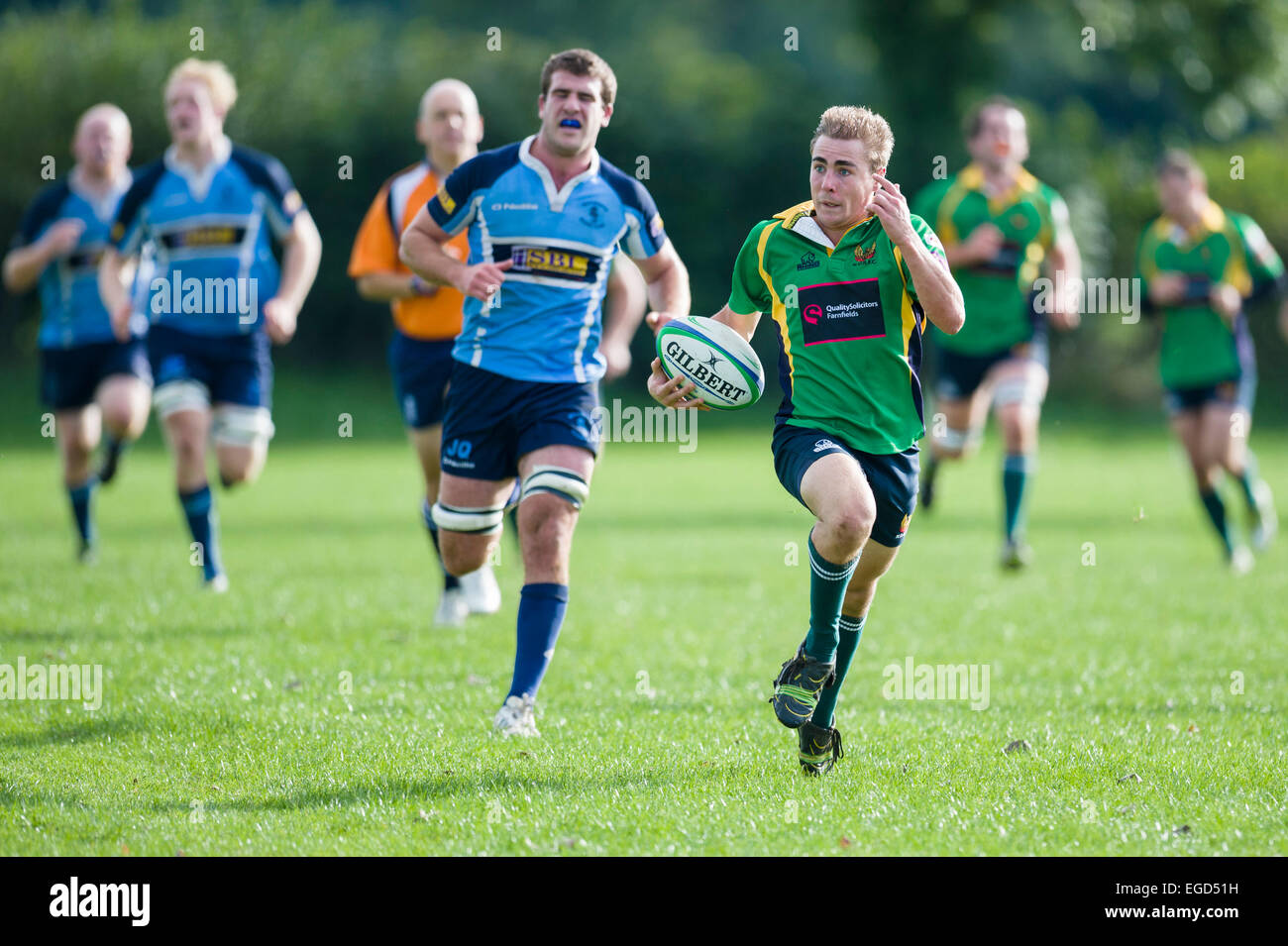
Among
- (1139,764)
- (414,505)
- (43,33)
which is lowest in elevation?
(1139,764)

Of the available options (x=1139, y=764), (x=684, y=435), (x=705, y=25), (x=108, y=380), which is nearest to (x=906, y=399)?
(x=1139, y=764)

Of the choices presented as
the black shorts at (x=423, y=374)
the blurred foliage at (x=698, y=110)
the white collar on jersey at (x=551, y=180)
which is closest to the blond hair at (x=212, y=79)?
the black shorts at (x=423, y=374)

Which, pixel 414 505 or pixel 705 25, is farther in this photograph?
pixel 705 25

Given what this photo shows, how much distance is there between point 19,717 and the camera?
19.9 feet

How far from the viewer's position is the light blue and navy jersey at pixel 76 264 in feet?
34.3

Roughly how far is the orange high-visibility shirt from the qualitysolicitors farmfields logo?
103 inches

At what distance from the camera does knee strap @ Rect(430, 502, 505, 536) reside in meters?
6.28

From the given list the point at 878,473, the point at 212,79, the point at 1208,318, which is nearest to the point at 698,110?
the point at 1208,318

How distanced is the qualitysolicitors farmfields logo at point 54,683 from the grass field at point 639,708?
0.11 meters

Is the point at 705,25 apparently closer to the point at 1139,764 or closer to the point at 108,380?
the point at 108,380

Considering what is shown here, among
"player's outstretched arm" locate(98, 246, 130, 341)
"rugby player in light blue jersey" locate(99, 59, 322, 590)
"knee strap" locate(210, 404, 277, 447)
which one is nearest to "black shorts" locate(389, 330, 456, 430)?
"rugby player in light blue jersey" locate(99, 59, 322, 590)

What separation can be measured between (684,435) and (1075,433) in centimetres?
677

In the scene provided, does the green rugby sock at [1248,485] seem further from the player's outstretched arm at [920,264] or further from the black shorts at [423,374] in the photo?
the player's outstretched arm at [920,264]

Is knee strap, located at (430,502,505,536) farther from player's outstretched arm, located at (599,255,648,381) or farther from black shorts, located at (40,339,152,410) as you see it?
black shorts, located at (40,339,152,410)
